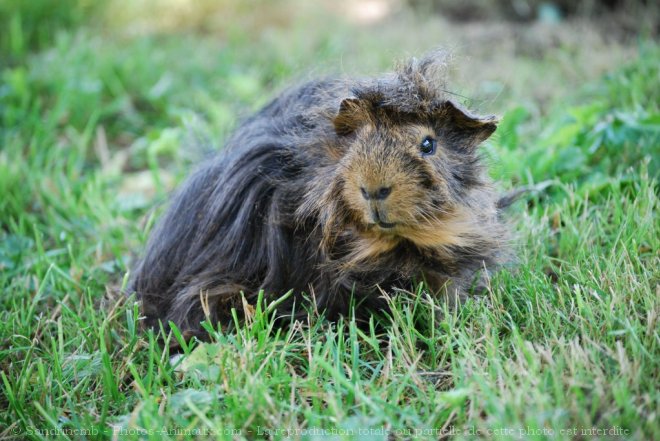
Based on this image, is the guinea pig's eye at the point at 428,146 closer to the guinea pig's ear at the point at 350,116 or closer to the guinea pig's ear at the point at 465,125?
the guinea pig's ear at the point at 465,125

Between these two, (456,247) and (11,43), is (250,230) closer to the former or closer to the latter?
(456,247)

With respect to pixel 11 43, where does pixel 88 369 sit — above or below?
below

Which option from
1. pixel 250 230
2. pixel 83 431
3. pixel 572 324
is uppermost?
pixel 250 230

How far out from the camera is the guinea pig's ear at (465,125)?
2.17 meters

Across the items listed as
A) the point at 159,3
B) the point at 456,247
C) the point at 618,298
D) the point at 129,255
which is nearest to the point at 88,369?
the point at 129,255

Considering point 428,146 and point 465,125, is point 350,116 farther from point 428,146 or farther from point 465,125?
point 465,125

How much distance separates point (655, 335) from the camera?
1970mm

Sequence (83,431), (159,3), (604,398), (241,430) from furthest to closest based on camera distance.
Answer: (159,3) < (83,431) < (241,430) < (604,398)

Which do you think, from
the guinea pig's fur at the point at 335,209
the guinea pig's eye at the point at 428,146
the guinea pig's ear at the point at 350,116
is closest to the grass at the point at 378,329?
the guinea pig's fur at the point at 335,209

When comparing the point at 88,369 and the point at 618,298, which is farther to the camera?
the point at 88,369

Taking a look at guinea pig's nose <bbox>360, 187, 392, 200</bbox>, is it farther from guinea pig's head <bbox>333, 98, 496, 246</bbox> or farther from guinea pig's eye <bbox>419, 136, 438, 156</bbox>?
guinea pig's eye <bbox>419, 136, 438, 156</bbox>

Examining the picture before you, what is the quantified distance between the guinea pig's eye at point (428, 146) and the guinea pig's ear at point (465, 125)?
0.30 ft

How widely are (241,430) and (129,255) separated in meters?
1.59

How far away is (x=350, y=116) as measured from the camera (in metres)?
2.19
